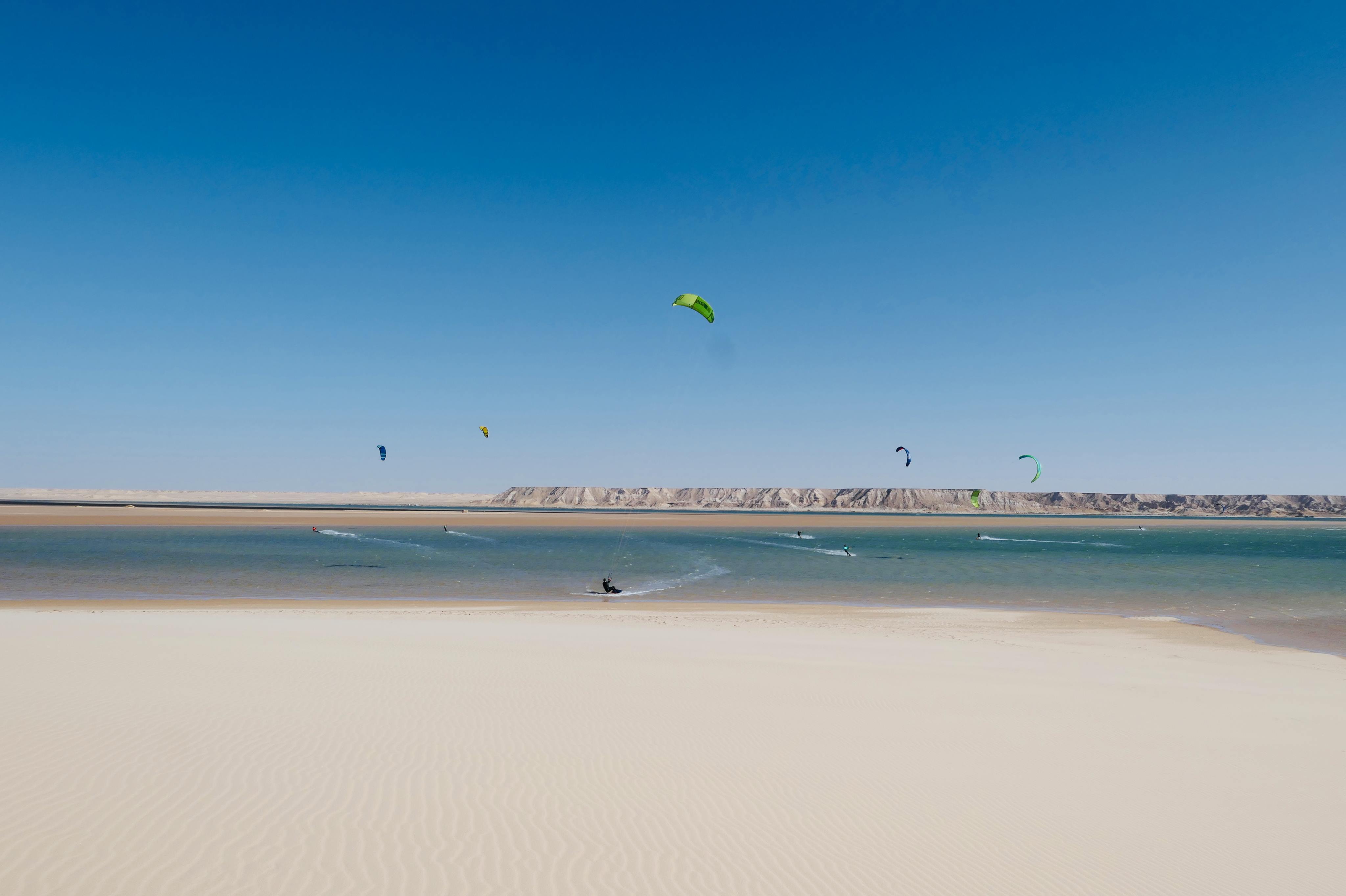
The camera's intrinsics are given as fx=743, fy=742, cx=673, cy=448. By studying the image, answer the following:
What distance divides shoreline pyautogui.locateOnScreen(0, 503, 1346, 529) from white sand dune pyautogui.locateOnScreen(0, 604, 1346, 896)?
83.1m

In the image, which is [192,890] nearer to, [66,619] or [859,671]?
[859,671]

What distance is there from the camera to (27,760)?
7.68 metres

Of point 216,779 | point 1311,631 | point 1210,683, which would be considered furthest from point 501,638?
point 1311,631

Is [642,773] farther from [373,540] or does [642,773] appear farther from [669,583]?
[373,540]

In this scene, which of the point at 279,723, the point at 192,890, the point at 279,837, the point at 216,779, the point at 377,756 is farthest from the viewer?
the point at 279,723

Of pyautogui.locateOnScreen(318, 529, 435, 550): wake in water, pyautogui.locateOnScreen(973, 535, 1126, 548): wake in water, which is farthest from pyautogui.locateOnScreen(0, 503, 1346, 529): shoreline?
pyautogui.locateOnScreen(973, 535, 1126, 548): wake in water

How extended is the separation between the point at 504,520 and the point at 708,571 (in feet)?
280

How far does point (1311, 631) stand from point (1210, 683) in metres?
11.8

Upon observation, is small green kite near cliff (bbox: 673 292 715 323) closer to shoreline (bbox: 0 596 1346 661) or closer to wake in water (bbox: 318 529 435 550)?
shoreline (bbox: 0 596 1346 661)

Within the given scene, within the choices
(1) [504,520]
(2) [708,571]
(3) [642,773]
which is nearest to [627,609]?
(2) [708,571]

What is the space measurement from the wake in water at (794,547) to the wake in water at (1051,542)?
23.2 meters

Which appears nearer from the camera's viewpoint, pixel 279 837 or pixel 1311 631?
pixel 279 837

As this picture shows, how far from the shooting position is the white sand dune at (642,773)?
19.7ft

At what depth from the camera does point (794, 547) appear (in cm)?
6241
